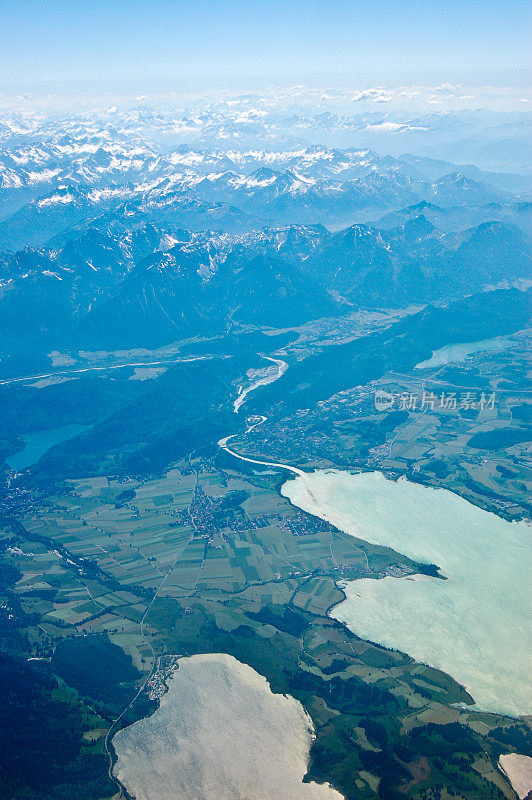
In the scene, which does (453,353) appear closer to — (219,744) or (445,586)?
(445,586)

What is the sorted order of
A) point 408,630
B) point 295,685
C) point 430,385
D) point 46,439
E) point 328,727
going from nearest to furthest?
point 328,727
point 295,685
point 408,630
point 46,439
point 430,385

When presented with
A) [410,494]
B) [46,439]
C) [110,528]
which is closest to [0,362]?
[46,439]

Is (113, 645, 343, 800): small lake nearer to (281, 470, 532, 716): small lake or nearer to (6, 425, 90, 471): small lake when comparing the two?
(281, 470, 532, 716): small lake

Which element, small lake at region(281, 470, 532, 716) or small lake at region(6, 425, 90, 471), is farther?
small lake at region(6, 425, 90, 471)

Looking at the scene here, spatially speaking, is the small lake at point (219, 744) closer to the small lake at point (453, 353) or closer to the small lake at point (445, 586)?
the small lake at point (445, 586)

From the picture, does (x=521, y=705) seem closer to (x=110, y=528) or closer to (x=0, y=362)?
(x=110, y=528)

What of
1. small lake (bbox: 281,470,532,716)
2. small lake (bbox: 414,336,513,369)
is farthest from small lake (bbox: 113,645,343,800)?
small lake (bbox: 414,336,513,369)
